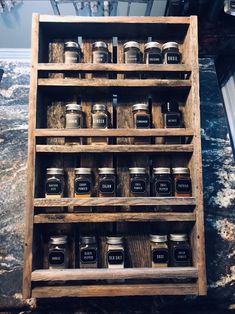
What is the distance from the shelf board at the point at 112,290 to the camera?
3.84 ft

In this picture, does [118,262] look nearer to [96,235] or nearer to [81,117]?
[96,235]

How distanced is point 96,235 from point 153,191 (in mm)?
280

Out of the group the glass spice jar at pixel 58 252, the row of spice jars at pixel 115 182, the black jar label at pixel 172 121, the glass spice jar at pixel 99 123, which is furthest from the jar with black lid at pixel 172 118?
the glass spice jar at pixel 58 252

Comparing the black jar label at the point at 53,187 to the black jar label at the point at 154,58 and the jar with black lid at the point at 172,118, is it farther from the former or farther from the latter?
the black jar label at the point at 154,58

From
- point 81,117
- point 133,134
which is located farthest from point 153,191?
point 81,117

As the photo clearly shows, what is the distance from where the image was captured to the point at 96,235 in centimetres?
133

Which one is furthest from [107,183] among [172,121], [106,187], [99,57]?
[99,57]

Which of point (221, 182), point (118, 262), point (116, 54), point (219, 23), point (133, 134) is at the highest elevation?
point (219, 23)

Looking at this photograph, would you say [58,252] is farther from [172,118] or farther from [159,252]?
[172,118]

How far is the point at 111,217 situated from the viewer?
1211 millimetres

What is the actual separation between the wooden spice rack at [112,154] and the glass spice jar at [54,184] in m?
0.04

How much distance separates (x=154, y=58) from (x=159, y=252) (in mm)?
753

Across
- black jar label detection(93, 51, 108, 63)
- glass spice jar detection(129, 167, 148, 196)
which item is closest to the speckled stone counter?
glass spice jar detection(129, 167, 148, 196)

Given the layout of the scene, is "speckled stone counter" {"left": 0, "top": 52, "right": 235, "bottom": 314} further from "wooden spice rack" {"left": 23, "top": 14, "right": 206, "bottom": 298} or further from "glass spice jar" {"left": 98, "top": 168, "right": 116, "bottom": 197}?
"glass spice jar" {"left": 98, "top": 168, "right": 116, "bottom": 197}
